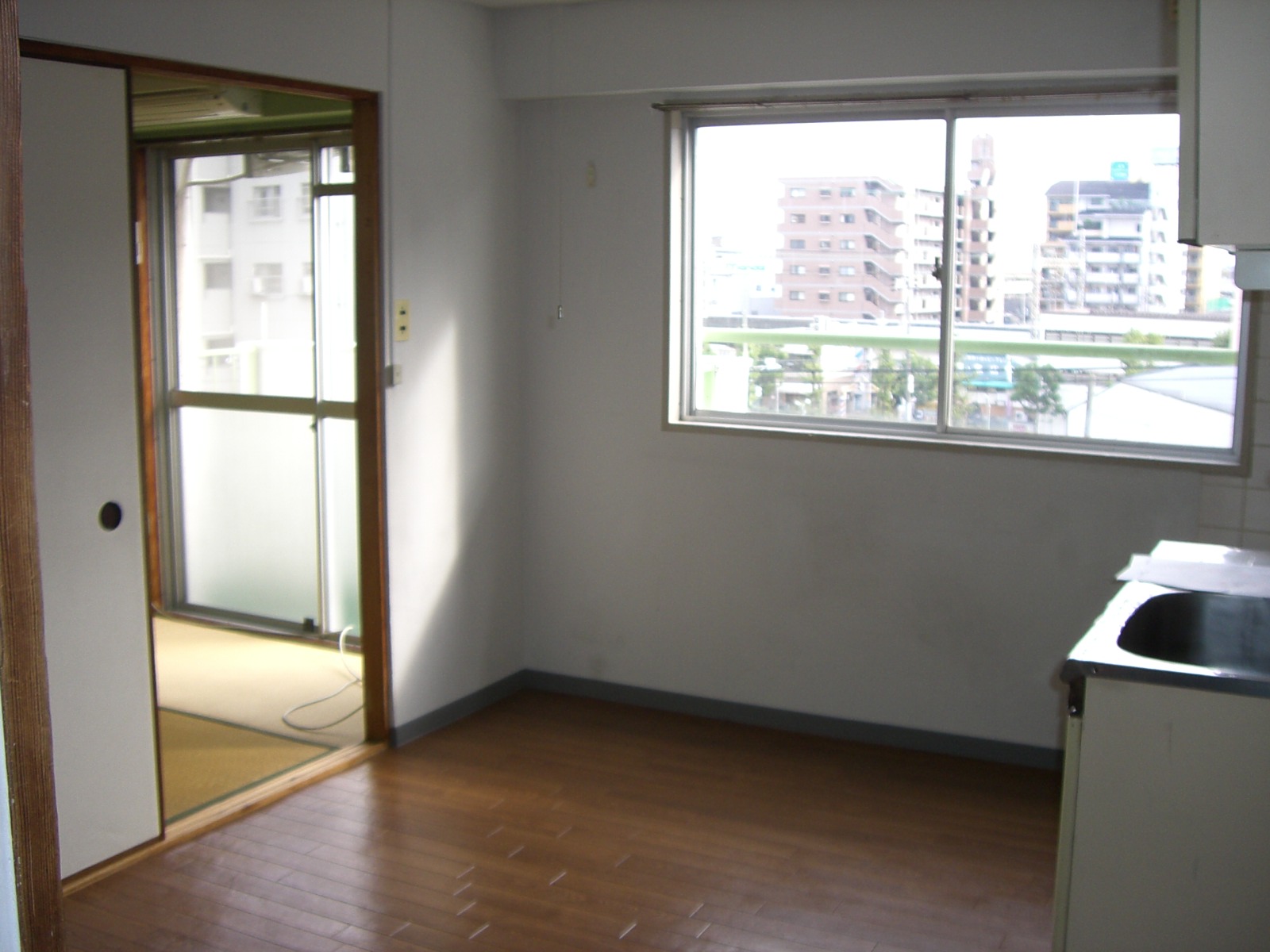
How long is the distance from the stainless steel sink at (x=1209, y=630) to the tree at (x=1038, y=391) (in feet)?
4.95

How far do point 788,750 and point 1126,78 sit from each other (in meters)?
2.55

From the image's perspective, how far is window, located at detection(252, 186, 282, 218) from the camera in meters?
5.53

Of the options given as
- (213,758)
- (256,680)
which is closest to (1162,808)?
(213,758)

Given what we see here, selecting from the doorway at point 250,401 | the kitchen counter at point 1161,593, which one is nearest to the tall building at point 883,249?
the kitchen counter at point 1161,593

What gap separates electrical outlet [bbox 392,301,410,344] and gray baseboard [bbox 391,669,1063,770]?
4.65 ft

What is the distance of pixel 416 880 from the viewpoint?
325 cm

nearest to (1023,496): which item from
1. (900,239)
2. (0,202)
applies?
(900,239)

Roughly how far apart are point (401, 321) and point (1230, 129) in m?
2.86

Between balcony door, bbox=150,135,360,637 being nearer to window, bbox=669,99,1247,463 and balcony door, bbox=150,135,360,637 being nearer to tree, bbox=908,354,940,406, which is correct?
window, bbox=669,99,1247,463

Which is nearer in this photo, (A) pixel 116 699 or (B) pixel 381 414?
(A) pixel 116 699

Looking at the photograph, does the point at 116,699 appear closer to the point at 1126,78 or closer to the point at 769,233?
the point at 769,233

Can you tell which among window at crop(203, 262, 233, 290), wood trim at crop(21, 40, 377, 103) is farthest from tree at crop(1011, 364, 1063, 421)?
window at crop(203, 262, 233, 290)

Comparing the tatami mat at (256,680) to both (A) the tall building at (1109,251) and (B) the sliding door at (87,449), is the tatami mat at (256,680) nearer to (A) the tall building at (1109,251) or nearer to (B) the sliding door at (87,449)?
(B) the sliding door at (87,449)

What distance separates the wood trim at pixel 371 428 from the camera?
157 inches
